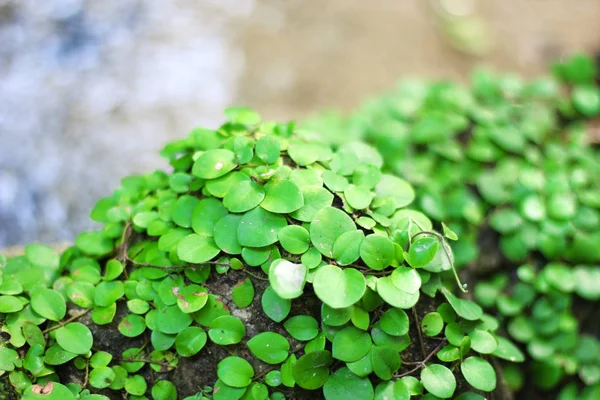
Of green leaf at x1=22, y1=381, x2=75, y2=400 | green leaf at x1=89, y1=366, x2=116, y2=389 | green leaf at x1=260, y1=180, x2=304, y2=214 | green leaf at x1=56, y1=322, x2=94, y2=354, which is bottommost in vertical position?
green leaf at x1=89, y1=366, x2=116, y2=389

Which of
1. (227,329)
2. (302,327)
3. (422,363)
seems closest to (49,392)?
(227,329)

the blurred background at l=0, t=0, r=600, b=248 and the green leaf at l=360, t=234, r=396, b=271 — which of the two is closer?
the green leaf at l=360, t=234, r=396, b=271

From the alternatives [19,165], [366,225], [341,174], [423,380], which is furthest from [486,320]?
[19,165]

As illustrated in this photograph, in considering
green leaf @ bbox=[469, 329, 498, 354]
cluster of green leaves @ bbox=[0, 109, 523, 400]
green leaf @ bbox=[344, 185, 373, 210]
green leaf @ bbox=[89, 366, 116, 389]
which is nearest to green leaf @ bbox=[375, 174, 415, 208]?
cluster of green leaves @ bbox=[0, 109, 523, 400]

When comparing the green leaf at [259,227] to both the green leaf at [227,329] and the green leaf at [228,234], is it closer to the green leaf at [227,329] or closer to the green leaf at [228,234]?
the green leaf at [228,234]

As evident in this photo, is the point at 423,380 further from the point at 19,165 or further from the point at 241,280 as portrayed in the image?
the point at 19,165

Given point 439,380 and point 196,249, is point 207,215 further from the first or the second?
point 439,380

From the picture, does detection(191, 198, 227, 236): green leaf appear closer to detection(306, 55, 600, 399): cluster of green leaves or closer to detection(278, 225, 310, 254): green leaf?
detection(278, 225, 310, 254): green leaf
